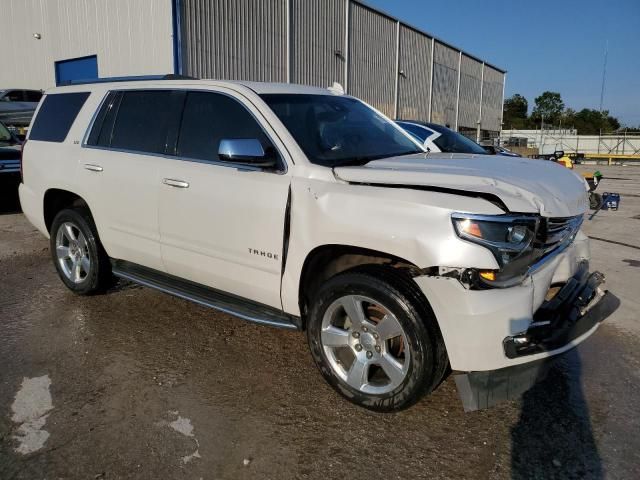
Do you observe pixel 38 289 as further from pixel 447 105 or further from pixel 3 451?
pixel 447 105

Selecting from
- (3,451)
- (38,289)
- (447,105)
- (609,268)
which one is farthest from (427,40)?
(3,451)

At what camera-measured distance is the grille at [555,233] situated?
273 centimetres

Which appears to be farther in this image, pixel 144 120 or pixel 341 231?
pixel 144 120

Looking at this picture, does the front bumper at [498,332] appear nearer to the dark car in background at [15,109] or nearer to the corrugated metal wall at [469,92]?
the dark car in background at [15,109]

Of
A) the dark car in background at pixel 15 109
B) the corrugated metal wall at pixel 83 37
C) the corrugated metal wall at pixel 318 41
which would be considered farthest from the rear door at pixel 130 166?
the corrugated metal wall at pixel 318 41

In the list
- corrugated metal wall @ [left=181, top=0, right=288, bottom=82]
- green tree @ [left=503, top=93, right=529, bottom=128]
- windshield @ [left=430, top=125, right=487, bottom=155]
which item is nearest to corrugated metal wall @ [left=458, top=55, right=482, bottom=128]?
corrugated metal wall @ [left=181, top=0, right=288, bottom=82]

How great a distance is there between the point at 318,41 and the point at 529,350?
758 inches

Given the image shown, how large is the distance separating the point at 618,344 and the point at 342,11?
19926mm

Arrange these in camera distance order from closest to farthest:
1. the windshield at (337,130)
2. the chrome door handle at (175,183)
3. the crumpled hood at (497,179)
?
the crumpled hood at (497,179) → the windshield at (337,130) → the chrome door handle at (175,183)

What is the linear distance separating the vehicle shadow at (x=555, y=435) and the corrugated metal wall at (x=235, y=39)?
46.4ft

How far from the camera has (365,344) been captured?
2.98m

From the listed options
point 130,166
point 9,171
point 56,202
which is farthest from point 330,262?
point 9,171

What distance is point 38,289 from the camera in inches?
207

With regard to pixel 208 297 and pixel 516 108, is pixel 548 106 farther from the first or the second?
pixel 208 297
